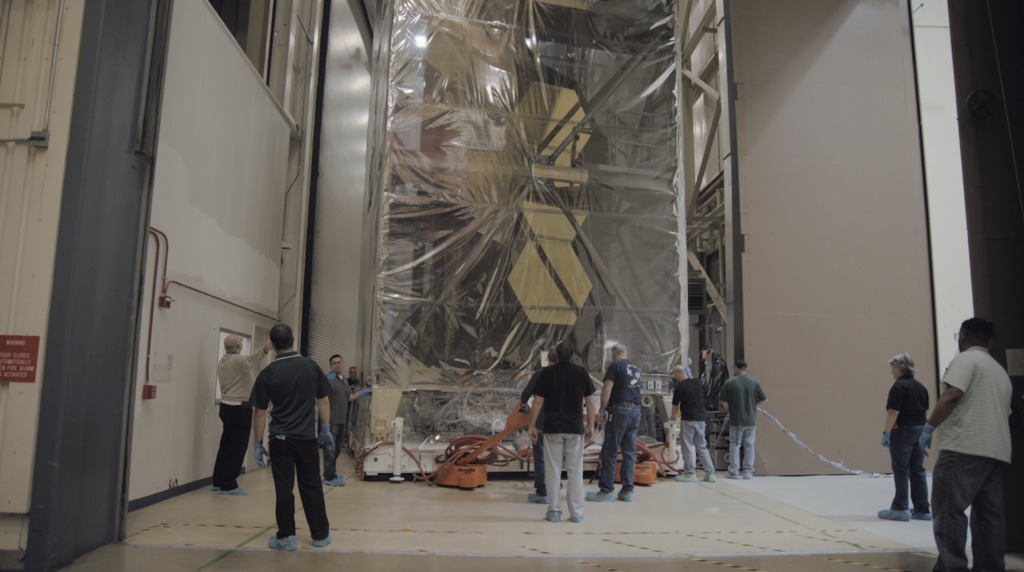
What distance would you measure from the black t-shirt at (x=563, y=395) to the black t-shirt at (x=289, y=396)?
2.03 m

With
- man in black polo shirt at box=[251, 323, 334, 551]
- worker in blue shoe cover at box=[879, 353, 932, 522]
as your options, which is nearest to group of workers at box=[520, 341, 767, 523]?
man in black polo shirt at box=[251, 323, 334, 551]

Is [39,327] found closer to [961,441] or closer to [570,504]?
[570,504]

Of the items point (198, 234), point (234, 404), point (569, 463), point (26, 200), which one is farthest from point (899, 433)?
point (26, 200)

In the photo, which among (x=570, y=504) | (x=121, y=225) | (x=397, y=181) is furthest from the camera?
(x=397, y=181)

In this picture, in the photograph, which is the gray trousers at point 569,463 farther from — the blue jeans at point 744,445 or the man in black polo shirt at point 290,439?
the blue jeans at point 744,445

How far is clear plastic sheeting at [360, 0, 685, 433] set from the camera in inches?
349

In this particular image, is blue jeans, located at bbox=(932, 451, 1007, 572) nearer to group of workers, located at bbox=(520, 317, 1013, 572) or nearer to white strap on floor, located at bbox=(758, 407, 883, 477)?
group of workers, located at bbox=(520, 317, 1013, 572)

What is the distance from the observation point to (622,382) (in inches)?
A: 279

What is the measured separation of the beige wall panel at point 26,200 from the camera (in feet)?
13.6

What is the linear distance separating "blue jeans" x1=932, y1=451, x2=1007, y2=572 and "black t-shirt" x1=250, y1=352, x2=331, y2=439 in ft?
13.6

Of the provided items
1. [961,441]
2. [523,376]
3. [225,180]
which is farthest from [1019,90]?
[225,180]

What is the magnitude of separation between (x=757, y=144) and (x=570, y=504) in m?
6.43

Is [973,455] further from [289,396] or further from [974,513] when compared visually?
[289,396]

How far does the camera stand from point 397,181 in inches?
353
